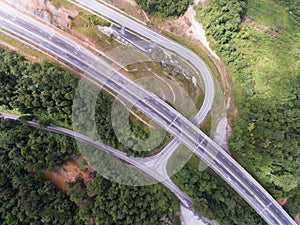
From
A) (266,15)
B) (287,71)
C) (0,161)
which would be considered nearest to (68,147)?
(0,161)

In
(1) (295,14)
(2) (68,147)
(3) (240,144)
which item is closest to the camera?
(3) (240,144)

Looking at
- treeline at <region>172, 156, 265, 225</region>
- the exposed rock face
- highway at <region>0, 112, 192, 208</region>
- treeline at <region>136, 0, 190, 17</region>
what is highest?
treeline at <region>136, 0, 190, 17</region>

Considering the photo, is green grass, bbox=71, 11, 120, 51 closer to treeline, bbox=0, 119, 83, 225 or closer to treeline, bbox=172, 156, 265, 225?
treeline, bbox=0, 119, 83, 225

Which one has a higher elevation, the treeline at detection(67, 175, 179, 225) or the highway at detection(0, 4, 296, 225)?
the highway at detection(0, 4, 296, 225)

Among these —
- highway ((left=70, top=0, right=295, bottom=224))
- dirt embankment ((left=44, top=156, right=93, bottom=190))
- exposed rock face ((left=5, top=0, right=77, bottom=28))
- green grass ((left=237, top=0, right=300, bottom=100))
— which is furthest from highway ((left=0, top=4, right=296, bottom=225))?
dirt embankment ((left=44, top=156, right=93, bottom=190))

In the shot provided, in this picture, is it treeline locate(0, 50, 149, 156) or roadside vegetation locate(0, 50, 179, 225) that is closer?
treeline locate(0, 50, 149, 156)

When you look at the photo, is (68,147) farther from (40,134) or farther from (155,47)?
(155,47)

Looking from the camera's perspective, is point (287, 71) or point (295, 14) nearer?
point (287, 71)
